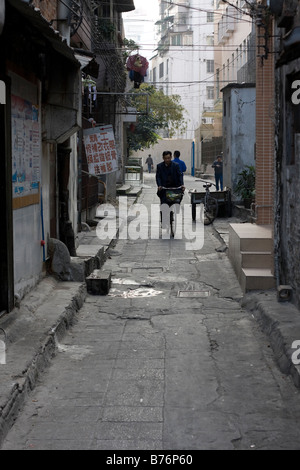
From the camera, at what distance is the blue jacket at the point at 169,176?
49.9ft

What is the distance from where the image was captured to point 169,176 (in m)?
15.3

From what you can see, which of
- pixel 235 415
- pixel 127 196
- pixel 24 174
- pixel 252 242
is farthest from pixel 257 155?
pixel 127 196

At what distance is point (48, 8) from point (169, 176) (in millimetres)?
5560

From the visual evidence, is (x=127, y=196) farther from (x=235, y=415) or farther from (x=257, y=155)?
(x=235, y=415)

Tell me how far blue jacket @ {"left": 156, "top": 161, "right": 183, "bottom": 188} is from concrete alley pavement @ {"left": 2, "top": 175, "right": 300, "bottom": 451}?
542 centimetres

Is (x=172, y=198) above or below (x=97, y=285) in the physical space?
above

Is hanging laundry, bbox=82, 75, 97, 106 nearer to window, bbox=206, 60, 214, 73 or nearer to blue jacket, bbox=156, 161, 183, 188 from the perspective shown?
blue jacket, bbox=156, 161, 183, 188

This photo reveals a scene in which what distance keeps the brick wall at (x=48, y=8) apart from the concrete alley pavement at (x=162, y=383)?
13.9ft

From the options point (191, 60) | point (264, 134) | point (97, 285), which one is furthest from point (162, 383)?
point (191, 60)

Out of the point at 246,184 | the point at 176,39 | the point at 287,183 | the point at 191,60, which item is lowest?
the point at 246,184

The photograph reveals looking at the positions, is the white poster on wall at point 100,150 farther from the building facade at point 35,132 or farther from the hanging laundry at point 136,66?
the hanging laundry at point 136,66

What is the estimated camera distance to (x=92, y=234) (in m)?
15.0

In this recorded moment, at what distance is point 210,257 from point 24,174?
226 inches

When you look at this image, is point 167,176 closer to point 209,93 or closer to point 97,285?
point 97,285
